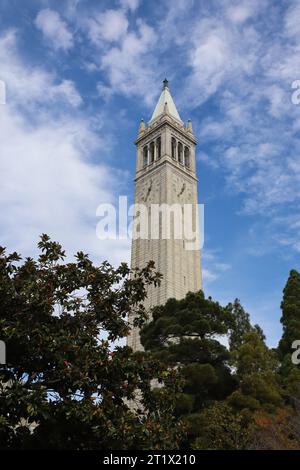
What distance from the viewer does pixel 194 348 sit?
24.5 meters

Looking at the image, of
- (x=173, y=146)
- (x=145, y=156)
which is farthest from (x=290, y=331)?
(x=145, y=156)

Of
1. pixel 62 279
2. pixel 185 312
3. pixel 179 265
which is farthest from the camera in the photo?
pixel 179 265

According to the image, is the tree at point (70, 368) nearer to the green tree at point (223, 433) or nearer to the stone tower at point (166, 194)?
the green tree at point (223, 433)

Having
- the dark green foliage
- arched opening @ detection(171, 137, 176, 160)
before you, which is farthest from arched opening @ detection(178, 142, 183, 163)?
the dark green foliage

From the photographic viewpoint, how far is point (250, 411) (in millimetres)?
21500

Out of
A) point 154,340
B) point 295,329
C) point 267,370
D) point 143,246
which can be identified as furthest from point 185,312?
point 143,246

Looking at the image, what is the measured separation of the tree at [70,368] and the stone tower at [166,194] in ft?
95.7

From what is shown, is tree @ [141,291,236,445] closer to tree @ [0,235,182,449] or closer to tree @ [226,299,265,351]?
tree @ [0,235,182,449]

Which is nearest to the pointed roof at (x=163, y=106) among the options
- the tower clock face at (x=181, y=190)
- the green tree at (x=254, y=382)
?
the tower clock face at (x=181, y=190)

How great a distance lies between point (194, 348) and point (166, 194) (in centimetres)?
2632

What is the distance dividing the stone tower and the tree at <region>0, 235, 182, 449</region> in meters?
29.2
